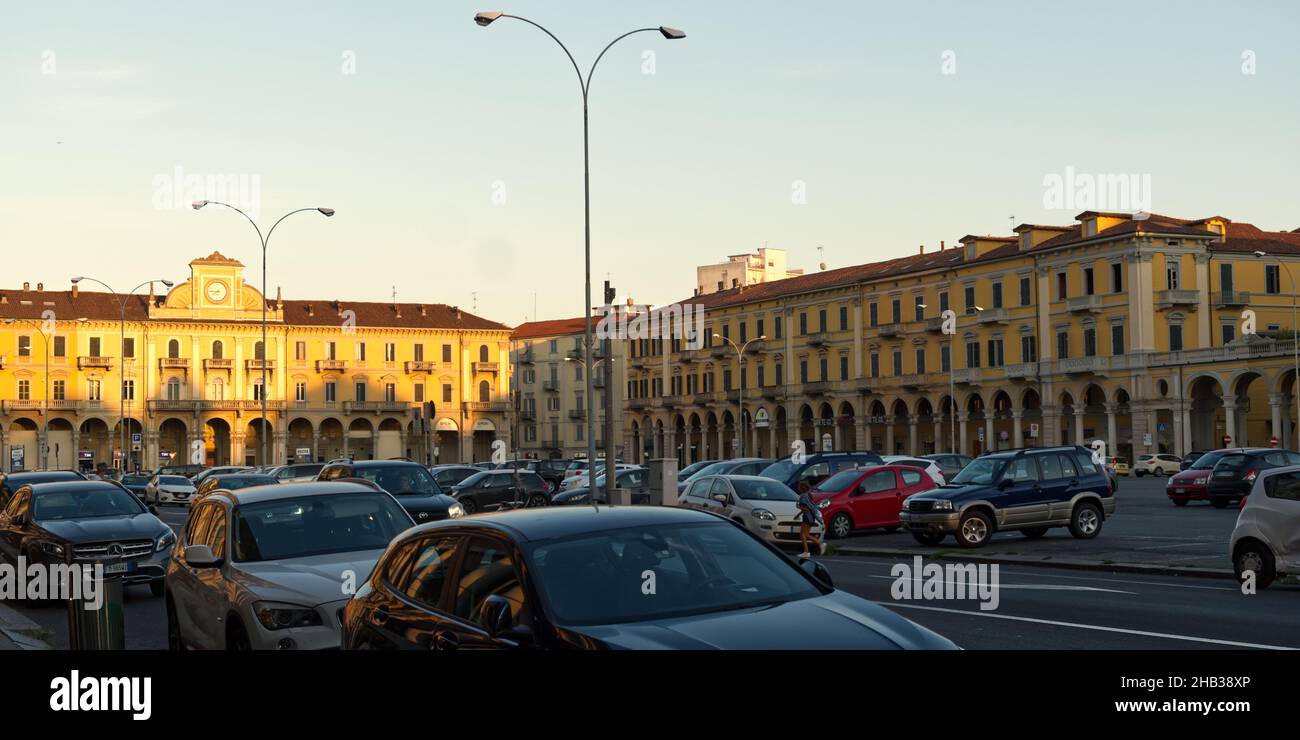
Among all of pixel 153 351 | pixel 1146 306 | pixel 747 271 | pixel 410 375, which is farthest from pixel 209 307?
pixel 1146 306

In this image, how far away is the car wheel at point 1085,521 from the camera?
26.9 m

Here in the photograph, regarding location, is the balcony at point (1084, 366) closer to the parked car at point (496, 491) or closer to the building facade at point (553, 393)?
the parked car at point (496, 491)

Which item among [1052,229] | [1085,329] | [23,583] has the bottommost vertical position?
[23,583]

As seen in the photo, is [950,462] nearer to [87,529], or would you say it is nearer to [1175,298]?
[87,529]

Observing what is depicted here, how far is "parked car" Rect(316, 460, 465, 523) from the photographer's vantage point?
78.8 feet

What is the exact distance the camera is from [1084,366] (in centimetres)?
8088

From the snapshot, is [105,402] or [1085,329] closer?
[1085,329]

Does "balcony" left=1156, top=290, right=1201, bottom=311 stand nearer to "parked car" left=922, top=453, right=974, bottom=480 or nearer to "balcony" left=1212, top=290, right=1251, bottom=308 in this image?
"balcony" left=1212, top=290, right=1251, bottom=308

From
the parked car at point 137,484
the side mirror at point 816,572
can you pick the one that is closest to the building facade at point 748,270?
the parked car at point 137,484

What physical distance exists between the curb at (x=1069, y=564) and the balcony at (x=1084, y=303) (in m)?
58.6

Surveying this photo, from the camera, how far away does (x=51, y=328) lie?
111062 millimetres

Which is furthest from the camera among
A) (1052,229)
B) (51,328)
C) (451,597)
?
(51,328)
